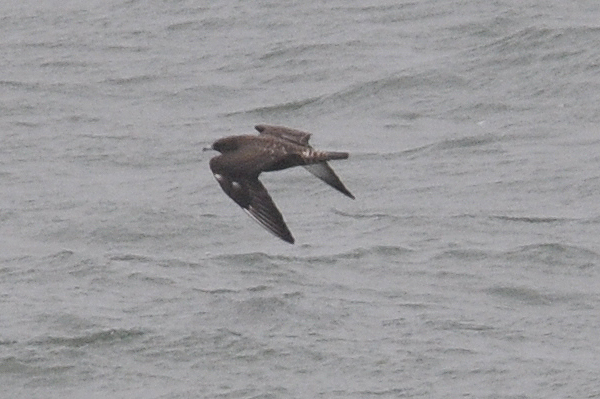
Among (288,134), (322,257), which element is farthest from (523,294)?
(288,134)

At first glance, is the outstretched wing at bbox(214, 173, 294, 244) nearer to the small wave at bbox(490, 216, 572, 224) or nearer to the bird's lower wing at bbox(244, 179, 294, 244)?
the bird's lower wing at bbox(244, 179, 294, 244)

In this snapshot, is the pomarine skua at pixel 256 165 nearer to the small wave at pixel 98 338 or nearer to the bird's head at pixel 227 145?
the bird's head at pixel 227 145

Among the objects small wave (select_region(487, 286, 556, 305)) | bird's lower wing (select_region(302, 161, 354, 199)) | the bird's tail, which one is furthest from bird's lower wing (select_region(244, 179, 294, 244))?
small wave (select_region(487, 286, 556, 305))

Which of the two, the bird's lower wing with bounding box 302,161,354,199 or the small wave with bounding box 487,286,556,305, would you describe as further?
the small wave with bounding box 487,286,556,305

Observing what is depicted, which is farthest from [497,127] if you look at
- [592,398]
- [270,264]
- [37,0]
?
[37,0]

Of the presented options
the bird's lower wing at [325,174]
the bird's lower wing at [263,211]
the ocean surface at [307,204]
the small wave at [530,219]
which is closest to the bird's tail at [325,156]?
the bird's lower wing at [263,211]

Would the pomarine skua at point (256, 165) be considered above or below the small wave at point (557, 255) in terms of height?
above

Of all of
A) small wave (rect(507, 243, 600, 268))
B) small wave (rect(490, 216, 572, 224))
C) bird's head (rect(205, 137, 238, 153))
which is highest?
bird's head (rect(205, 137, 238, 153))

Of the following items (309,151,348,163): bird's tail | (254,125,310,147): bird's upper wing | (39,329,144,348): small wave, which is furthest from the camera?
(39,329,144,348): small wave

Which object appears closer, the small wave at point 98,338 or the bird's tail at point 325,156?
the bird's tail at point 325,156
